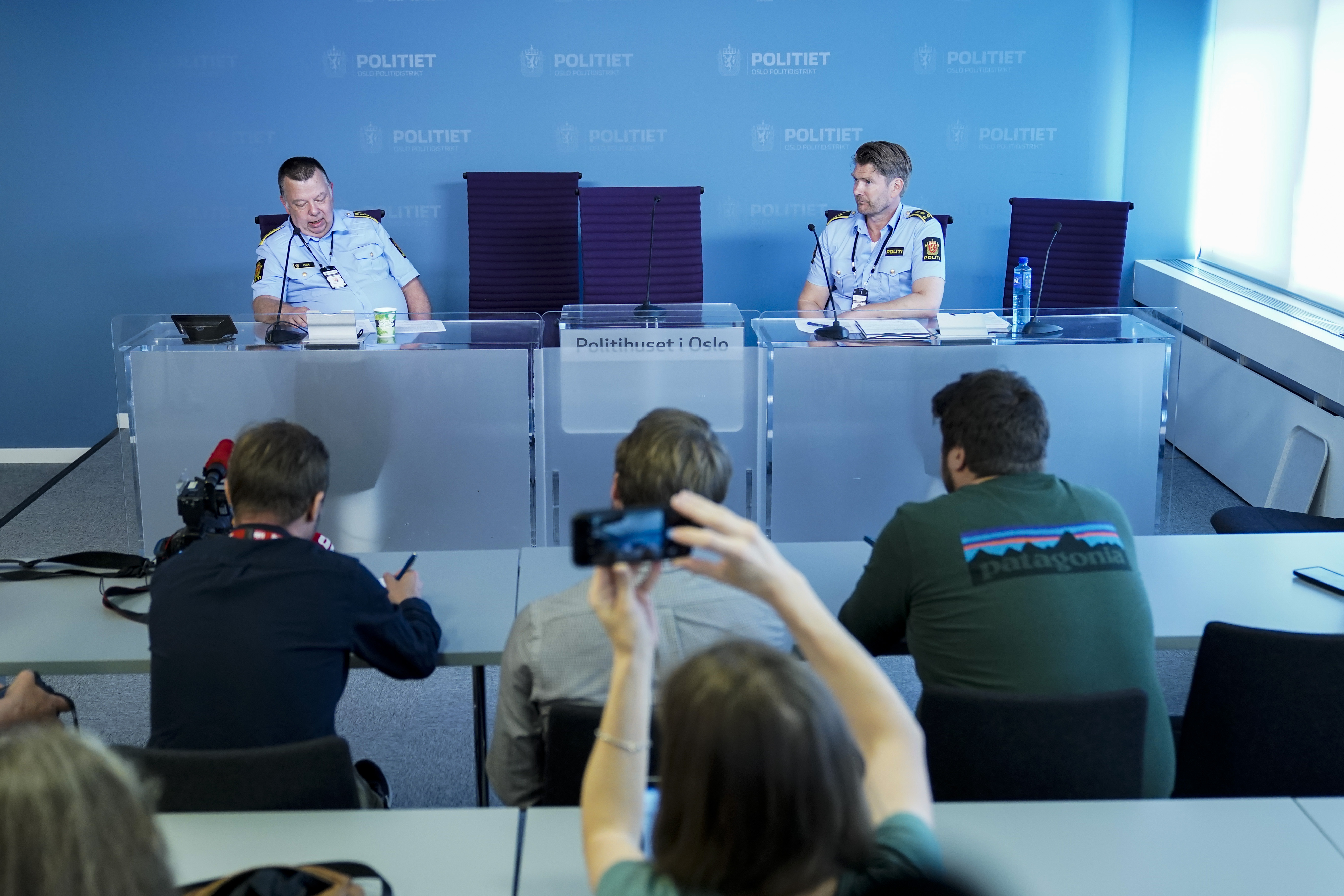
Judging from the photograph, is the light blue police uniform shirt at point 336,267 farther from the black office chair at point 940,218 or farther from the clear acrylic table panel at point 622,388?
the black office chair at point 940,218

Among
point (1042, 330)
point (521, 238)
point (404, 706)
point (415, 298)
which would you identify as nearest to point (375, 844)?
point (404, 706)

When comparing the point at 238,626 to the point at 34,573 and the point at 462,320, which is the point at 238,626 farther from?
the point at 462,320

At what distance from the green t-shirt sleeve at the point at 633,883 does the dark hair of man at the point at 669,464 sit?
29.6 inches

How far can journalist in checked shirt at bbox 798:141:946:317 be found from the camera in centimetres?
431

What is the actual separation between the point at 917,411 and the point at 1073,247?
6.31 feet

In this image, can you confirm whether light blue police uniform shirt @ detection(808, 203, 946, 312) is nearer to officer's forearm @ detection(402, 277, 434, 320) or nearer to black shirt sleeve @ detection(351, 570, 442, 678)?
officer's forearm @ detection(402, 277, 434, 320)

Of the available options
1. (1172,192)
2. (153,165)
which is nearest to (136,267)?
(153,165)

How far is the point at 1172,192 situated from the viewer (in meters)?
5.55

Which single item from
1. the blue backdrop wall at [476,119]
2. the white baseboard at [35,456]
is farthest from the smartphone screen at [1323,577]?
the white baseboard at [35,456]

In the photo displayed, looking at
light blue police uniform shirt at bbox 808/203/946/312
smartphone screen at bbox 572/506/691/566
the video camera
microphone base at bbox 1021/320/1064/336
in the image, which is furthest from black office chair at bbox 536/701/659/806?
light blue police uniform shirt at bbox 808/203/946/312

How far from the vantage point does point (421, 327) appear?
3.66 m

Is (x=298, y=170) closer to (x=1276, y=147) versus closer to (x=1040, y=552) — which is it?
(x=1040, y=552)

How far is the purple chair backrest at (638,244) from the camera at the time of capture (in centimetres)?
503

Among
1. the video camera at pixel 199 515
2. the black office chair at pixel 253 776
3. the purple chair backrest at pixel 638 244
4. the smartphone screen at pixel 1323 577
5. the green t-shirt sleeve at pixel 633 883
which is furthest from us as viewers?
the purple chair backrest at pixel 638 244
